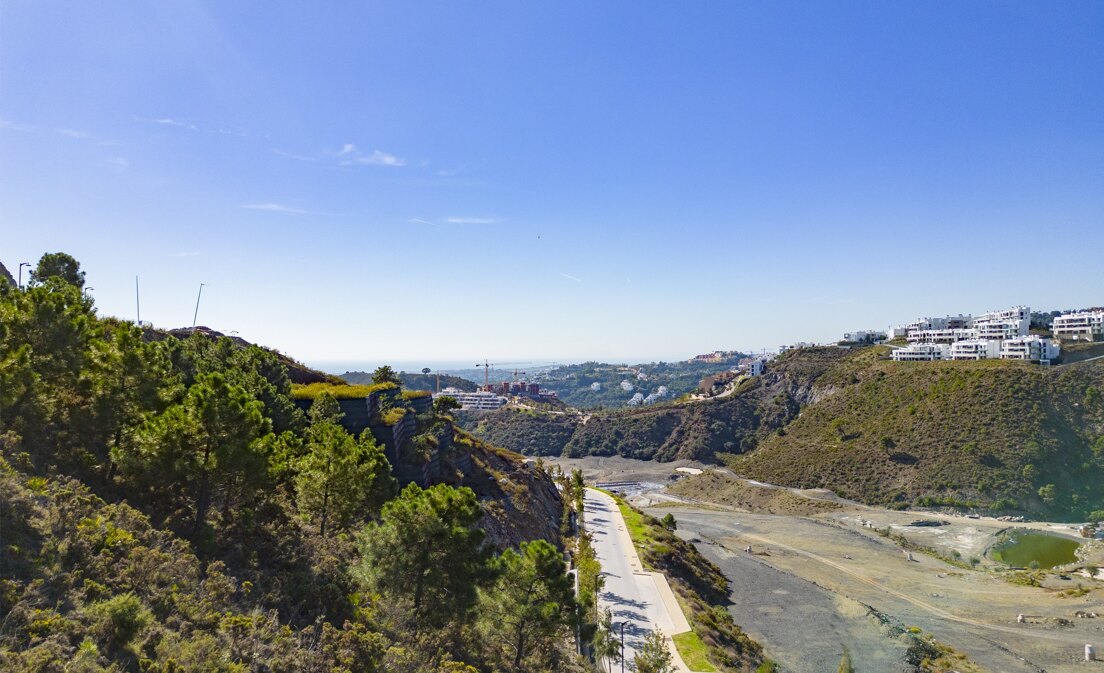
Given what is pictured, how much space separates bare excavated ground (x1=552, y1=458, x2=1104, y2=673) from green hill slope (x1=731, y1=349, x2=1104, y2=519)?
653cm

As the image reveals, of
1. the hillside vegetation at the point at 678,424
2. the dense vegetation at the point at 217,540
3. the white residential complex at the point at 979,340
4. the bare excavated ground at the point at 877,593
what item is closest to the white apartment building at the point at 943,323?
the white residential complex at the point at 979,340

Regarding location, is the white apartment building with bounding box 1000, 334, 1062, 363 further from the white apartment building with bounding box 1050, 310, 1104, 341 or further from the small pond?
the small pond

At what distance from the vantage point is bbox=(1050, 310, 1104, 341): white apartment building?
348 feet

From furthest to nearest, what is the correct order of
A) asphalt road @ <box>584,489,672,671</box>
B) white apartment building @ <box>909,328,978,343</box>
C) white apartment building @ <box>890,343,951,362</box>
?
white apartment building @ <box>909,328,978,343</box> < white apartment building @ <box>890,343,951,362</box> < asphalt road @ <box>584,489,672,671</box>

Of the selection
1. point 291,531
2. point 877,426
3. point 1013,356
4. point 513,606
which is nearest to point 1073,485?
point 877,426

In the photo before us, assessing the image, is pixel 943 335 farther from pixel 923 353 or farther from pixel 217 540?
pixel 217 540

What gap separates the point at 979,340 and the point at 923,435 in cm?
4686

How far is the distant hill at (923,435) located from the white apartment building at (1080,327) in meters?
20.3

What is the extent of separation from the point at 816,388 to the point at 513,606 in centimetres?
11389

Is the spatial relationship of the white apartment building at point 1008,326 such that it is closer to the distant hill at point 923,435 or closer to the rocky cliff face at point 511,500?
the distant hill at point 923,435

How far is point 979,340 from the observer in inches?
4577

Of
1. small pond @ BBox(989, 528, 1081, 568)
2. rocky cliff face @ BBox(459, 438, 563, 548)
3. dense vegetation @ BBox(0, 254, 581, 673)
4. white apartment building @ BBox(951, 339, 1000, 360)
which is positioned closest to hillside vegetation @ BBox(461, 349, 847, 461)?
white apartment building @ BBox(951, 339, 1000, 360)

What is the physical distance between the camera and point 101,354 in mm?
21984

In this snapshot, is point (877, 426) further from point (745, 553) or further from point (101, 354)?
point (101, 354)
